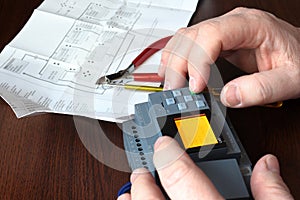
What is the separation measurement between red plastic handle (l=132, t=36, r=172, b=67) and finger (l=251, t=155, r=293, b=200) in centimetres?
29

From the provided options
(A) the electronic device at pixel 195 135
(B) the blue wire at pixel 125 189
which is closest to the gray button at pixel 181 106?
(A) the electronic device at pixel 195 135

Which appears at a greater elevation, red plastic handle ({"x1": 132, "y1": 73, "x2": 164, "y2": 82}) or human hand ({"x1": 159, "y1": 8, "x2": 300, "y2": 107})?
human hand ({"x1": 159, "y1": 8, "x2": 300, "y2": 107})

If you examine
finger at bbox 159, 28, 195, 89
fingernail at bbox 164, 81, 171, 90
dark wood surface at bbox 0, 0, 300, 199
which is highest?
finger at bbox 159, 28, 195, 89

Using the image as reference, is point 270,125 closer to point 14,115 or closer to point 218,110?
point 218,110

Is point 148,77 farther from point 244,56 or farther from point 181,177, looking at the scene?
point 181,177

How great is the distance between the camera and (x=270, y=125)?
24.7 inches

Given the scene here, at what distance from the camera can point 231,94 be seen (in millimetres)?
596

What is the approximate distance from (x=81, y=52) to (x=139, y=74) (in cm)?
12

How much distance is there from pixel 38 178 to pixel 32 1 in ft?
1.41

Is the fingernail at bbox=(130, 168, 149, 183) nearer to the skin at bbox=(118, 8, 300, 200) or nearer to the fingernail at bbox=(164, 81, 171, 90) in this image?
the skin at bbox=(118, 8, 300, 200)

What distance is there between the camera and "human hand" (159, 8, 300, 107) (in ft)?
1.98

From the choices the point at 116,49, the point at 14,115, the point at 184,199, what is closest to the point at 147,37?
the point at 116,49

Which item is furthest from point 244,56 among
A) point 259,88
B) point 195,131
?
point 195,131

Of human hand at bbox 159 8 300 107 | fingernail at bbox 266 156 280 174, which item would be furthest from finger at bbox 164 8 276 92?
fingernail at bbox 266 156 280 174
